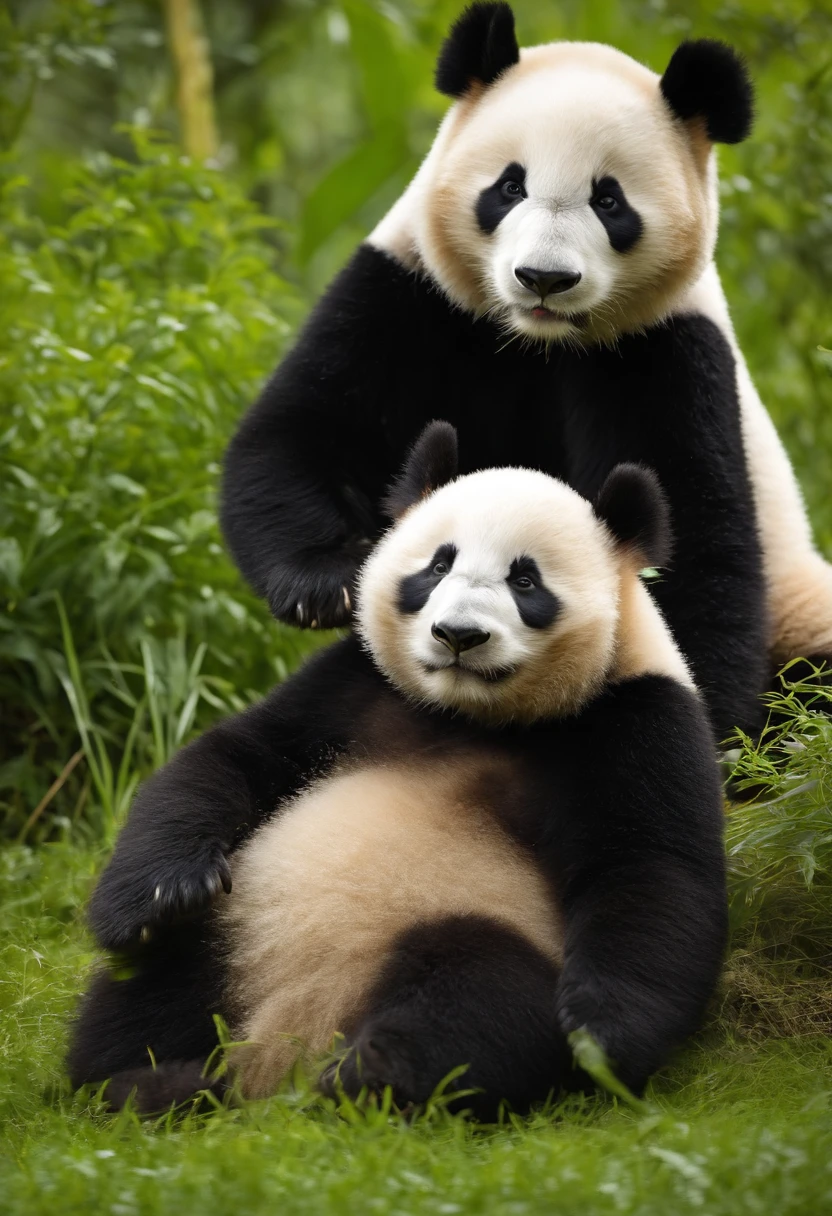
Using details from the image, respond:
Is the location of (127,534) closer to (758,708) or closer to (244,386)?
(244,386)

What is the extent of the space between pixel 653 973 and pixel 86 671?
8.74 ft

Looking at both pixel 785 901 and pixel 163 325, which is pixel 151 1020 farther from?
pixel 163 325

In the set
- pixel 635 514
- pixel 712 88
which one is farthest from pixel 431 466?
pixel 712 88

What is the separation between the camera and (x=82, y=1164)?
238cm

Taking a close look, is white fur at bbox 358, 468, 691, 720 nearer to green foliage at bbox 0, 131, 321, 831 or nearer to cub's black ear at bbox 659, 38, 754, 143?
cub's black ear at bbox 659, 38, 754, 143

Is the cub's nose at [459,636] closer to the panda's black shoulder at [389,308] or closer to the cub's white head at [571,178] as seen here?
the cub's white head at [571,178]

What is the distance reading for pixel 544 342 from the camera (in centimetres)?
409

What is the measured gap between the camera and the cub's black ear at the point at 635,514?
3443 millimetres

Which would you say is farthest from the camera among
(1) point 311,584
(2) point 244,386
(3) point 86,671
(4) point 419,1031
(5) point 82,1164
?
(2) point 244,386

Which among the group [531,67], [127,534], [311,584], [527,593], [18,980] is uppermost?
[531,67]

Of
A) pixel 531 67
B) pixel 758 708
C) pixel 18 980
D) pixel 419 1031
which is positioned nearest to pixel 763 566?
pixel 758 708

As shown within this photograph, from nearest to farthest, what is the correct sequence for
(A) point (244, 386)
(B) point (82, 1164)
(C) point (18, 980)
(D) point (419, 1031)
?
1. (B) point (82, 1164)
2. (D) point (419, 1031)
3. (C) point (18, 980)
4. (A) point (244, 386)

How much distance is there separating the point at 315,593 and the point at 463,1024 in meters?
1.44

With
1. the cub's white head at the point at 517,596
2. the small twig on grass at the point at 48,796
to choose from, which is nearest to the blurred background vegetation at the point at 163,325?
the small twig on grass at the point at 48,796
